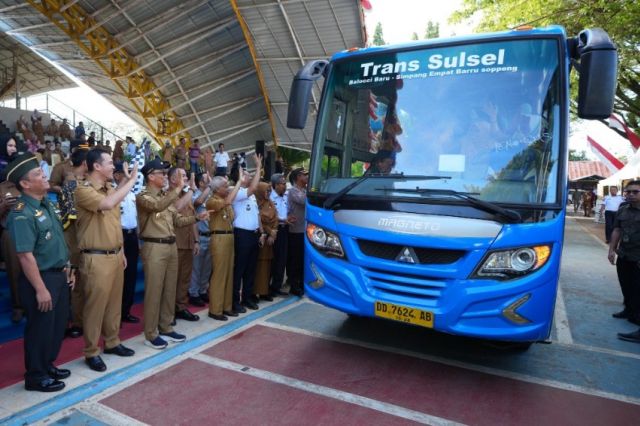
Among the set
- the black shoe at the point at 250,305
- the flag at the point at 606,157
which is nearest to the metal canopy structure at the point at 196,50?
the black shoe at the point at 250,305

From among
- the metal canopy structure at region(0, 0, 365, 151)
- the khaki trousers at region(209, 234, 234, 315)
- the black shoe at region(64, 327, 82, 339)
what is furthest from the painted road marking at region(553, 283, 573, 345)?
the metal canopy structure at region(0, 0, 365, 151)

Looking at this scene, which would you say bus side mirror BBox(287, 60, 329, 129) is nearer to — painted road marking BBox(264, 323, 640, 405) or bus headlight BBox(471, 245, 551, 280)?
bus headlight BBox(471, 245, 551, 280)

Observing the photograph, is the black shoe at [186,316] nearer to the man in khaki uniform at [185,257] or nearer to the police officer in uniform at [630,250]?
the man in khaki uniform at [185,257]

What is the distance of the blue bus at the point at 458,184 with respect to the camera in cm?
326

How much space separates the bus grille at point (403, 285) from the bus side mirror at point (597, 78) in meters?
1.75

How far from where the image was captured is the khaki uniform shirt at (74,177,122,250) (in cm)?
362

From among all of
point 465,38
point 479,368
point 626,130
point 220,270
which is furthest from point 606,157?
point 220,270

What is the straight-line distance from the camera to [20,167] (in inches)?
126

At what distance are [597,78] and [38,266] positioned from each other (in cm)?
445

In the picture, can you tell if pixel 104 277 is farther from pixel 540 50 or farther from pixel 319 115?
pixel 540 50

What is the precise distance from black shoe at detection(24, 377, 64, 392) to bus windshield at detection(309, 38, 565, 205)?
8.71ft

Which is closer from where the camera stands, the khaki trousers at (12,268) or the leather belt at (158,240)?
the leather belt at (158,240)

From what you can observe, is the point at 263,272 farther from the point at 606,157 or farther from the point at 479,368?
the point at 606,157

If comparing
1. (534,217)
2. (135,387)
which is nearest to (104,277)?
(135,387)
